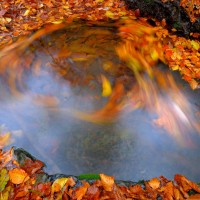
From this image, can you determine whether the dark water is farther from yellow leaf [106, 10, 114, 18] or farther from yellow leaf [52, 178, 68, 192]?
yellow leaf [106, 10, 114, 18]

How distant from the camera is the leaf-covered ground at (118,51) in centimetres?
290

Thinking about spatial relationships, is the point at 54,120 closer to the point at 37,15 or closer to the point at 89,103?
the point at 89,103

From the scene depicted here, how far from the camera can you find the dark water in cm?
352

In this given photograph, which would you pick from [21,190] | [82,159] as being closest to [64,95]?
[82,159]

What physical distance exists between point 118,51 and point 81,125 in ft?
5.99

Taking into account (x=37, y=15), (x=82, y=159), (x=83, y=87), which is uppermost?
(x=37, y=15)

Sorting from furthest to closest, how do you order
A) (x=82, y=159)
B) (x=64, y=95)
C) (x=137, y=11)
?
(x=137, y=11) < (x=64, y=95) < (x=82, y=159)

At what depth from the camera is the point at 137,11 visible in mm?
6008

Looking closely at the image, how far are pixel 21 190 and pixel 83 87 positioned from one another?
2.06 metres

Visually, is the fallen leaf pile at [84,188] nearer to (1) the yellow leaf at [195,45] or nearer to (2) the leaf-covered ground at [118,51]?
(2) the leaf-covered ground at [118,51]

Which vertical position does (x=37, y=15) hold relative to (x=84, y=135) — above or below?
above

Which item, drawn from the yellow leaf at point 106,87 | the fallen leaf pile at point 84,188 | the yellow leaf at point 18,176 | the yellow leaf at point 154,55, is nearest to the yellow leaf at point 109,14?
the yellow leaf at point 154,55

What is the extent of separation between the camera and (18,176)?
3068 millimetres

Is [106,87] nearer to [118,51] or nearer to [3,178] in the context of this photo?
[118,51]
